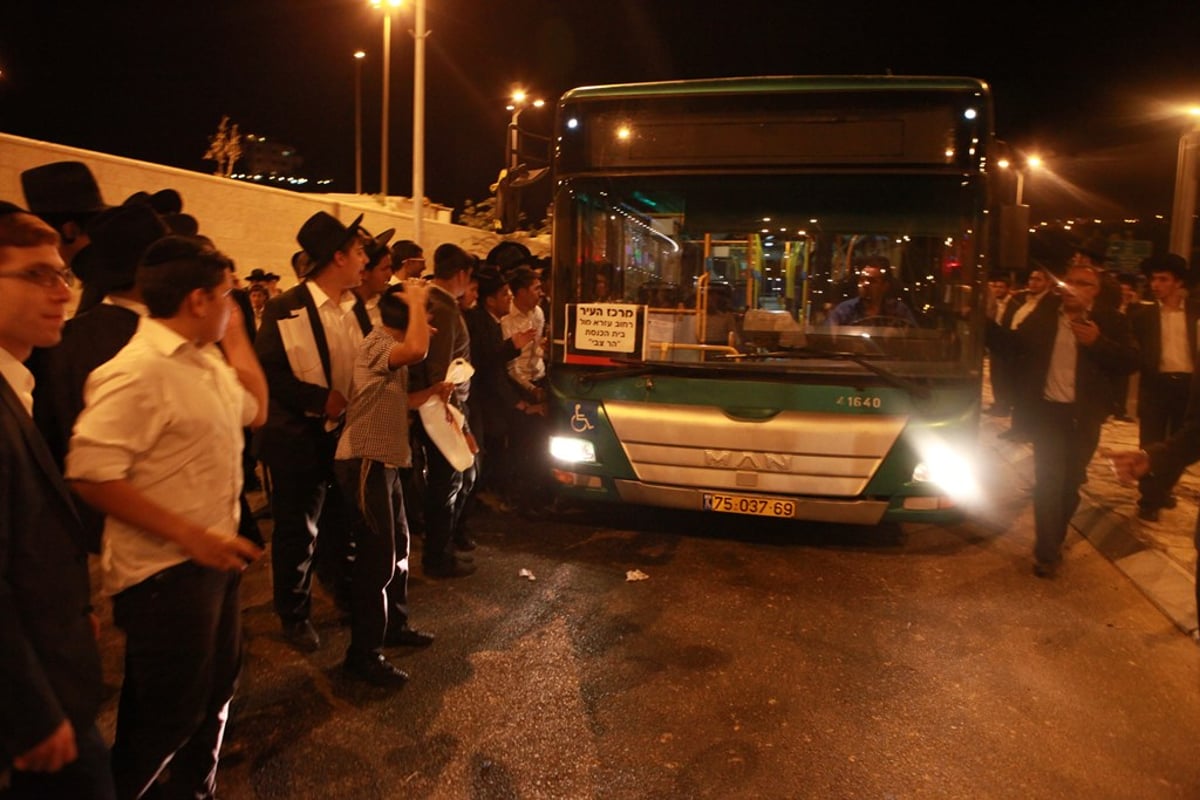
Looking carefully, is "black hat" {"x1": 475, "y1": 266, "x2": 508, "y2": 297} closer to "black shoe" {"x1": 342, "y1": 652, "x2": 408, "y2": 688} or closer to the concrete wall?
"black shoe" {"x1": 342, "y1": 652, "x2": 408, "y2": 688}

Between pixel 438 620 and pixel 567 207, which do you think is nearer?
pixel 438 620

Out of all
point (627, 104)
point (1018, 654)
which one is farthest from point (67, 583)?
point (627, 104)

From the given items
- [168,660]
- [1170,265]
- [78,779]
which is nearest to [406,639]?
[168,660]

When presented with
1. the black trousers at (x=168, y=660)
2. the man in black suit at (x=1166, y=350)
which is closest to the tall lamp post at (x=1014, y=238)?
the man in black suit at (x=1166, y=350)

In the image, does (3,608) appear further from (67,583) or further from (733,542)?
(733,542)

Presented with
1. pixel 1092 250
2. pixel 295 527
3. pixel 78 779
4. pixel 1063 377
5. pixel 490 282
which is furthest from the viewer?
pixel 490 282

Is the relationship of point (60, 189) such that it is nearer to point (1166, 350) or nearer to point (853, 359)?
point (853, 359)

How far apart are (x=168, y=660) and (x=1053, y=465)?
5.27m

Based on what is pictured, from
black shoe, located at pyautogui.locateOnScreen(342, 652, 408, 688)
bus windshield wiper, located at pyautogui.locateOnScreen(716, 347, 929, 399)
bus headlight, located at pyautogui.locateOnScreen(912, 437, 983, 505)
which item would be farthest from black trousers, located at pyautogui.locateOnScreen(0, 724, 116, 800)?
bus headlight, located at pyautogui.locateOnScreen(912, 437, 983, 505)

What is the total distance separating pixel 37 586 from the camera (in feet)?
6.05

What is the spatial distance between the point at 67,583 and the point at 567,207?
4.51 metres

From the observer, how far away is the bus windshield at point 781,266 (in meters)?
5.55

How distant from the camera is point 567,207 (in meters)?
5.99

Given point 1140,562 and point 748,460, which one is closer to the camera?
point 748,460
